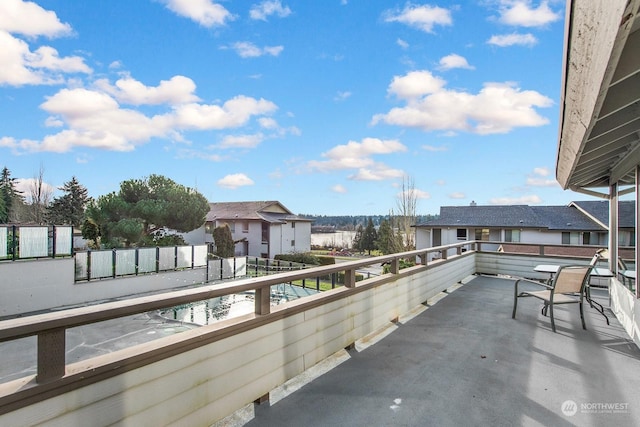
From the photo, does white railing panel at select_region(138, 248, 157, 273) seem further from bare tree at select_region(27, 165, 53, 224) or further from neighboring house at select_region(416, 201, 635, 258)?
bare tree at select_region(27, 165, 53, 224)

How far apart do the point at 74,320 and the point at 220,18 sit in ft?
29.4

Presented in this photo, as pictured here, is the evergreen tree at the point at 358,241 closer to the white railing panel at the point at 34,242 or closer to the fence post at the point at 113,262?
the fence post at the point at 113,262

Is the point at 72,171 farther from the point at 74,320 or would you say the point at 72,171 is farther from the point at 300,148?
the point at 74,320

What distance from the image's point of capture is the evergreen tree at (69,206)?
28.0m

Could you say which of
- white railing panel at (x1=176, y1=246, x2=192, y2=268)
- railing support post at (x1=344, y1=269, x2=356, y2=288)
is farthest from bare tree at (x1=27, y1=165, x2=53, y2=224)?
railing support post at (x1=344, y1=269, x2=356, y2=288)

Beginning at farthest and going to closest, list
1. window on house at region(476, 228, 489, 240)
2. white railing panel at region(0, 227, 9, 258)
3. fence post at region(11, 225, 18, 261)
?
window on house at region(476, 228, 489, 240), fence post at region(11, 225, 18, 261), white railing panel at region(0, 227, 9, 258)

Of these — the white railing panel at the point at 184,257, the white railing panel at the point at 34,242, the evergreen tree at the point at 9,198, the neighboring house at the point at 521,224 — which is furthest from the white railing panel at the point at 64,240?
the neighboring house at the point at 521,224

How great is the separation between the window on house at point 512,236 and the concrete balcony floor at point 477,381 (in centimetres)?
2032

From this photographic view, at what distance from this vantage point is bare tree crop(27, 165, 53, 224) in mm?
26438

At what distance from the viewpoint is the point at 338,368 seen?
2809 mm

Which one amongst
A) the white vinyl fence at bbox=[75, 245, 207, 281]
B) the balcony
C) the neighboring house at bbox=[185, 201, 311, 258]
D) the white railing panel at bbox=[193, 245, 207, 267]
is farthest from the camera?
the neighboring house at bbox=[185, 201, 311, 258]

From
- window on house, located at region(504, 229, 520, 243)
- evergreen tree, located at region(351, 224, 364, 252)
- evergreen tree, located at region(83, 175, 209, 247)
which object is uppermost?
evergreen tree, located at region(83, 175, 209, 247)
